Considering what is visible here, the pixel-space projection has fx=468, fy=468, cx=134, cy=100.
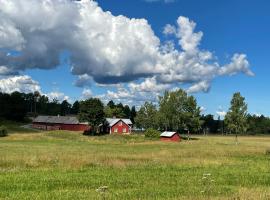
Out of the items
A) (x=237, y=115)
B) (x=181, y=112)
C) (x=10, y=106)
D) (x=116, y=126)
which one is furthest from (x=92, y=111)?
(x=10, y=106)

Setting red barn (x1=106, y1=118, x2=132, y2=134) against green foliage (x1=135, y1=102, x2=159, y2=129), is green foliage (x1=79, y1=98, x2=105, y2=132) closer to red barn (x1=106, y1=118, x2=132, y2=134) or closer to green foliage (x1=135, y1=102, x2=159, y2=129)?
red barn (x1=106, y1=118, x2=132, y2=134)

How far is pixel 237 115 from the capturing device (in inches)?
4242

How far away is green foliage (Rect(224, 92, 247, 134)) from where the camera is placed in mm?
107812

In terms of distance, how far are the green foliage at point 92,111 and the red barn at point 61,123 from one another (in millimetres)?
23391

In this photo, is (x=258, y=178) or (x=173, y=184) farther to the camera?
(x=258, y=178)

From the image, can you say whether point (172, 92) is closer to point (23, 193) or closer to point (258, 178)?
point (258, 178)

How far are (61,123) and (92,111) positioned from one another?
38.4 metres

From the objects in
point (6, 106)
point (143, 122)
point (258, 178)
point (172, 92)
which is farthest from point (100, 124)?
point (258, 178)

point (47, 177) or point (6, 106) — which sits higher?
point (6, 106)

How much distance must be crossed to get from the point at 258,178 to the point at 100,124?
350 feet

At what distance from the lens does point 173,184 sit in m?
21.6

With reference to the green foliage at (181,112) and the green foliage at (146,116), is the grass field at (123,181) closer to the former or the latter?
the green foliage at (181,112)

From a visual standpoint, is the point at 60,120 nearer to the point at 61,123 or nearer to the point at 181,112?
the point at 61,123

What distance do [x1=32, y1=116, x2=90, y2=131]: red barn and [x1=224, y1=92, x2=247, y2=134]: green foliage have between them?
5201 cm
